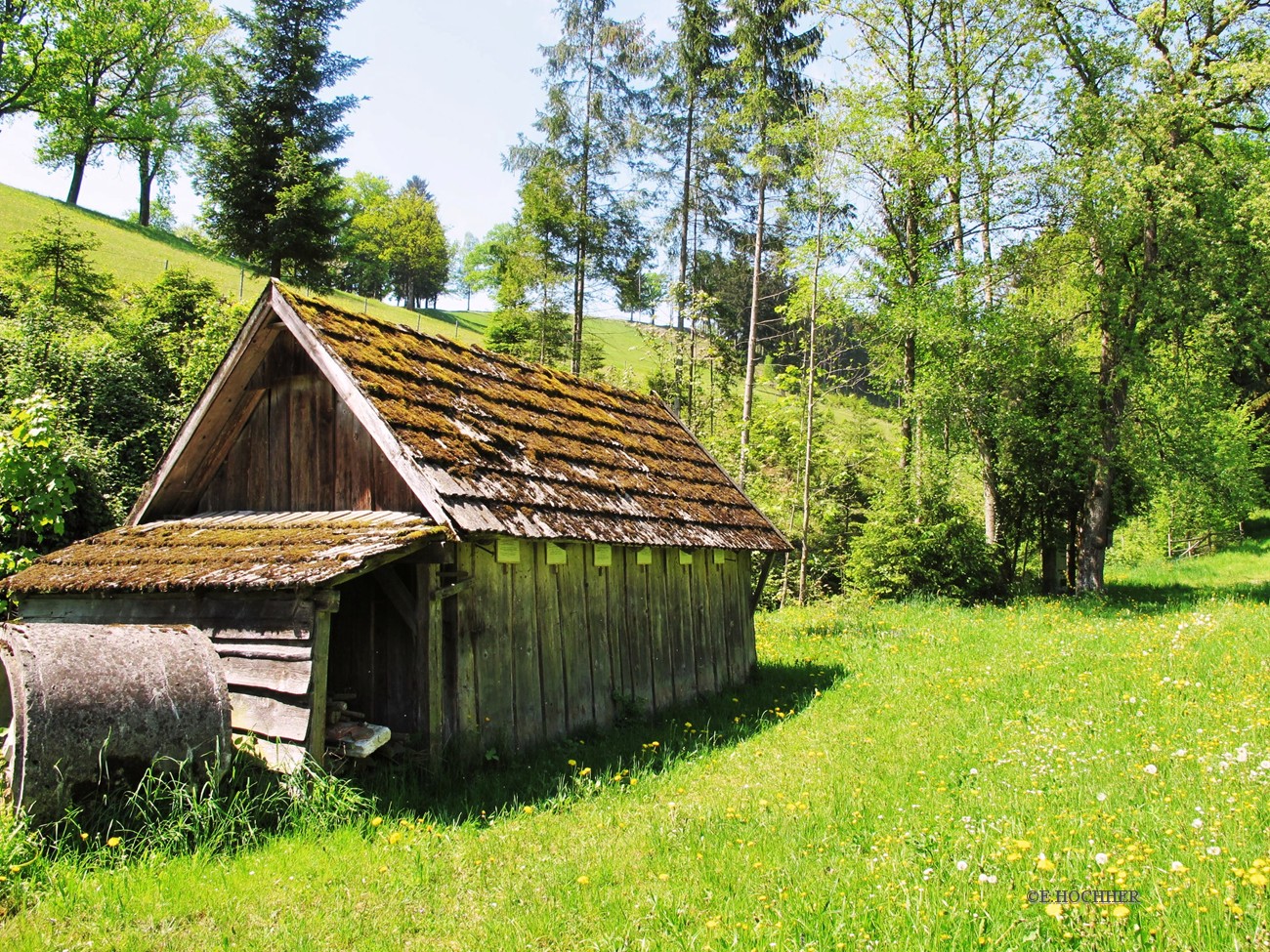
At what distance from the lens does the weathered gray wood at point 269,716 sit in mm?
6332

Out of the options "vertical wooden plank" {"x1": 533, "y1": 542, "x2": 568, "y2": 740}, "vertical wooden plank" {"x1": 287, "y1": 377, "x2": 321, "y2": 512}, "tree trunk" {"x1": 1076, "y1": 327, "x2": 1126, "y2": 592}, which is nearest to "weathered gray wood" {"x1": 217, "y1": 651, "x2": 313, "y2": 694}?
"vertical wooden plank" {"x1": 287, "y1": 377, "x2": 321, "y2": 512}

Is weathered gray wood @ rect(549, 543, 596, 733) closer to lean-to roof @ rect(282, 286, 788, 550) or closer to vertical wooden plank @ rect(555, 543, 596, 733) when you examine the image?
vertical wooden plank @ rect(555, 543, 596, 733)

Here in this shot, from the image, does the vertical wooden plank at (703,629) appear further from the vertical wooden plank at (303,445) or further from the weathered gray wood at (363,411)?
the vertical wooden plank at (303,445)

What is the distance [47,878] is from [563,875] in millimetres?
2962

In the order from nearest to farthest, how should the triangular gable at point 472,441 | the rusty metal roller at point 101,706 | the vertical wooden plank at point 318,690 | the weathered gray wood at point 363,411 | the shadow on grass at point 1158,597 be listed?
the rusty metal roller at point 101,706
the vertical wooden plank at point 318,690
the weathered gray wood at point 363,411
the triangular gable at point 472,441
the shadow on grass at point 1158,597

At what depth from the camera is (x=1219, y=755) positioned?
20.9 ft

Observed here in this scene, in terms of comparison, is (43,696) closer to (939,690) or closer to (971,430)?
(939,690)

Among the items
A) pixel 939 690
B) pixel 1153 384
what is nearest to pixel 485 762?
pixel 939 690

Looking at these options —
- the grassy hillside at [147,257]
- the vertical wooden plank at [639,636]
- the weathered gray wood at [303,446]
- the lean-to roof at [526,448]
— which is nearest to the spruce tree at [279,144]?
the grassy hillside at [147,257]

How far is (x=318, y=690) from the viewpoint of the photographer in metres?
6.43

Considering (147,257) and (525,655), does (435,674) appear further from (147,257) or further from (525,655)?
(147,257)

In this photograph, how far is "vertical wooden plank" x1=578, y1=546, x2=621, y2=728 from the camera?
8.94m

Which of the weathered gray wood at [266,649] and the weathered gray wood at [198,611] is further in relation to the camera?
the weathered gray wood at [198,611]

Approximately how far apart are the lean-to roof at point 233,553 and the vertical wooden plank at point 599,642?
2304 millimetres
